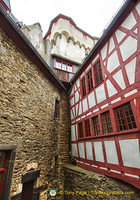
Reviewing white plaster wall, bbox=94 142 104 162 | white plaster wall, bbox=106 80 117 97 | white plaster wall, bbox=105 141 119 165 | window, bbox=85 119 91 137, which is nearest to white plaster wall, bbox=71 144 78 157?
window, bbox=85 119 91 137

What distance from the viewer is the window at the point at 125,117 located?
369 centimetres

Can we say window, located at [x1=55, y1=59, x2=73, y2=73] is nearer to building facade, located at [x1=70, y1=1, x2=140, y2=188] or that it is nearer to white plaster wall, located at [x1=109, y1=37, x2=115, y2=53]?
building facade, located at [x1=70, y1=1, x2=140, y2=188]

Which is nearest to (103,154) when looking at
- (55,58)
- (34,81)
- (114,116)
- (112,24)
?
(114,116)

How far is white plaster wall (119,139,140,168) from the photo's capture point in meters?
3.29

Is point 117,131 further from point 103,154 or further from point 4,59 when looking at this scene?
point 4,59

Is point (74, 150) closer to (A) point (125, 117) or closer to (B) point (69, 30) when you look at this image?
(A) point (125, 117)

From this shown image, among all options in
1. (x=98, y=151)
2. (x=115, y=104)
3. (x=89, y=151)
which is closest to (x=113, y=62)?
(x=115, y=104)

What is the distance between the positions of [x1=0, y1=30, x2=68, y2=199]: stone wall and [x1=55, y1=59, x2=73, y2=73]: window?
3.23 metres

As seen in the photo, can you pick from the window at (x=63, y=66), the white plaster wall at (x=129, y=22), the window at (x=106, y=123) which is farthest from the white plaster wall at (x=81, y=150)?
the window at (x=63, y=66)

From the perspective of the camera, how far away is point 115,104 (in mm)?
4242

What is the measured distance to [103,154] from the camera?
444 centimetres

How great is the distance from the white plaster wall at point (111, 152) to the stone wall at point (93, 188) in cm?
64

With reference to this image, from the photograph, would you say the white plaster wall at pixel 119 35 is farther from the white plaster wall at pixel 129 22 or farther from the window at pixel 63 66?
the window at pixel 63 66

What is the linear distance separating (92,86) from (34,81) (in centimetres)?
304
